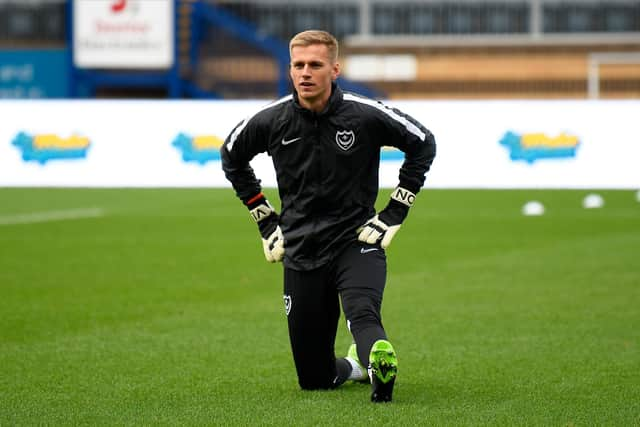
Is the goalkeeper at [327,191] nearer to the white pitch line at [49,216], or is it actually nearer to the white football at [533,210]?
the white pitch line at [49,216]

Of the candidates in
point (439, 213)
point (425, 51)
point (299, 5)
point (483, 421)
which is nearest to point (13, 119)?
point (439, 213)

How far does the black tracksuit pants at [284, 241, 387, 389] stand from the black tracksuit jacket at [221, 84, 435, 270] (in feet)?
0.28

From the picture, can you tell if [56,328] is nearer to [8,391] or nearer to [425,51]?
[8,391]

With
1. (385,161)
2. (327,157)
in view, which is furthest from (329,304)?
(385,161)

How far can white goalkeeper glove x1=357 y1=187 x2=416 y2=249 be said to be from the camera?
21.1ft

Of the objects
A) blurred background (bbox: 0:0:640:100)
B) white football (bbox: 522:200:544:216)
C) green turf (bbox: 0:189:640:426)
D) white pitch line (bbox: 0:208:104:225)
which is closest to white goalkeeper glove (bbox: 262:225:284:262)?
green turf (bbox: 0:189:640:426)

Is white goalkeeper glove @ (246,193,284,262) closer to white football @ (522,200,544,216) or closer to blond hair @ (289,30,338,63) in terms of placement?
blond hair @ (289,30,338,63)

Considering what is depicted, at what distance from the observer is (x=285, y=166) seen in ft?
21.2

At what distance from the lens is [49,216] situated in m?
19.0

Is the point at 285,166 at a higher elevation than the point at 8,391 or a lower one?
higher

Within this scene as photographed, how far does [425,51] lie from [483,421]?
1207 inches

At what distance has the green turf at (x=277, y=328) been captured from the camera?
6.25 metres

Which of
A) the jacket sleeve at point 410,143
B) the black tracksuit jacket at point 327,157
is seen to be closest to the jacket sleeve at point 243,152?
the black tracksuit jacket at point 327,157

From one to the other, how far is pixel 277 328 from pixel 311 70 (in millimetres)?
3281
